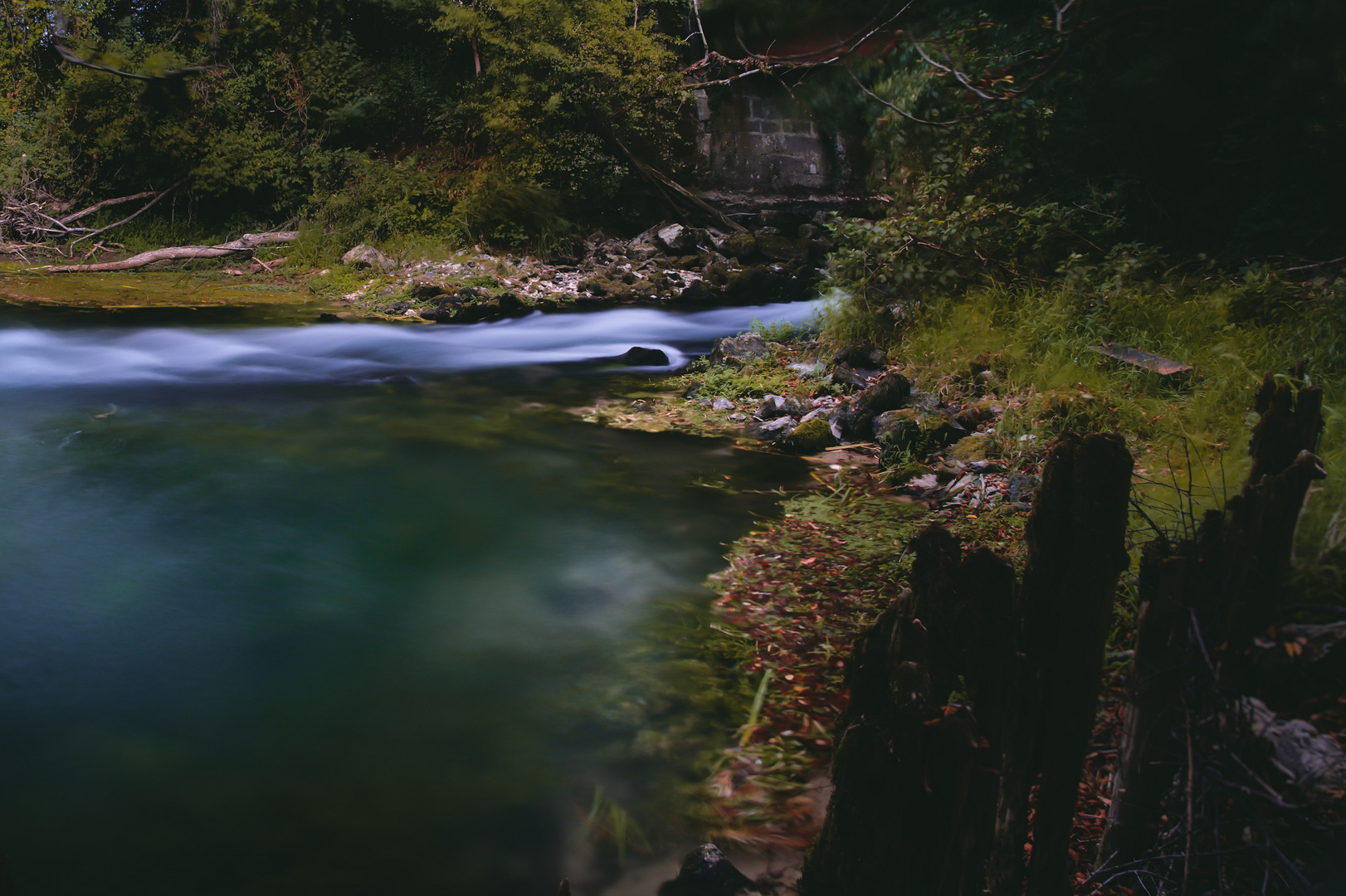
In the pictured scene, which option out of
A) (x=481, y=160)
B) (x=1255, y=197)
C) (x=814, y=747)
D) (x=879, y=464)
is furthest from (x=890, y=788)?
(x=481, y=160)

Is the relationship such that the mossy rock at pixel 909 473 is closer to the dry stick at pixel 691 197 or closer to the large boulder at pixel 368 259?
the large boulder at pixel 368 259

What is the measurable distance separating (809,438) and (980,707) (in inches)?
182

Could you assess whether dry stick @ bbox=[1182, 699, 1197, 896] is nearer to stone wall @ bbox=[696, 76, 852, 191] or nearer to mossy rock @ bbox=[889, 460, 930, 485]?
mossy rock @ bbox=[889, 460, 930, 485]

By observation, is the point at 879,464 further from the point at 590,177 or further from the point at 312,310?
the point at 590,177

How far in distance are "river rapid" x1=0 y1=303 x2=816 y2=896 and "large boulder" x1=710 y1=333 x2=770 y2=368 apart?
6.52 ft

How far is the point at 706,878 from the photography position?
8.12 feet

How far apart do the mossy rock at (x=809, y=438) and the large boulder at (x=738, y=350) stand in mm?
2222

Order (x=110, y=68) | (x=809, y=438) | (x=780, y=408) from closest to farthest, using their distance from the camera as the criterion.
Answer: (x=809, y=438), (x=780, y=408), (x=110, y=68)

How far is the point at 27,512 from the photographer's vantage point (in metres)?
5.19

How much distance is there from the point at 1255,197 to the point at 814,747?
5992 mm

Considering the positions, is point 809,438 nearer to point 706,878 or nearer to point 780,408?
point 780,408

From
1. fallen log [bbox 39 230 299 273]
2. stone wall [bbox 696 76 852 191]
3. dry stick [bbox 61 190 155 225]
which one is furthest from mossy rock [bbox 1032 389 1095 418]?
dry stick [bbox 61 190 155 225]

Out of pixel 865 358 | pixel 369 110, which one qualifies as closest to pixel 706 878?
pixel 865 358

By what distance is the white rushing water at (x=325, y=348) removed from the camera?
895 cm
